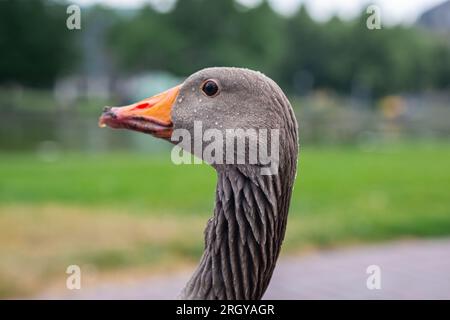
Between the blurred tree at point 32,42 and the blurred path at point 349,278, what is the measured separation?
3266 centimetres

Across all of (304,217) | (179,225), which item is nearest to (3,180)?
(179,225)

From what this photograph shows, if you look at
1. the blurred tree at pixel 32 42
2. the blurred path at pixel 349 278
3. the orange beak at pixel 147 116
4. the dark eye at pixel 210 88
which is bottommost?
the blurred path at pixel 349 278

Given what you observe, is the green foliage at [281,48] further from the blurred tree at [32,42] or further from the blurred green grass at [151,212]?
the blurred green grass at [151,212]

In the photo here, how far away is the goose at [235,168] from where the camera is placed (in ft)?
5.61

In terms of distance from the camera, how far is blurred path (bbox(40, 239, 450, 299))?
4281mm

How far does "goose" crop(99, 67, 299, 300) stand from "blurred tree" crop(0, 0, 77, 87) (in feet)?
115

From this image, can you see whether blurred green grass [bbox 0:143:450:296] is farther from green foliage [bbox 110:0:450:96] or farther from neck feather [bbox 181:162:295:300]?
green foliage [bbox 110:0:450:96]

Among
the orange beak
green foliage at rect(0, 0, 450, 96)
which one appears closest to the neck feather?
the orange beak

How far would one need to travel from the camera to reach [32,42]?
34.8m

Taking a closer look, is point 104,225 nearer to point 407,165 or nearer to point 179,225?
point 179,225

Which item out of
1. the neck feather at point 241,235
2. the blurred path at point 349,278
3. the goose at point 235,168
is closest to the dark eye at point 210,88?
the goose at point 235,168

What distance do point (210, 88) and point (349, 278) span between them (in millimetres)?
3449

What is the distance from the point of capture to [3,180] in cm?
815
